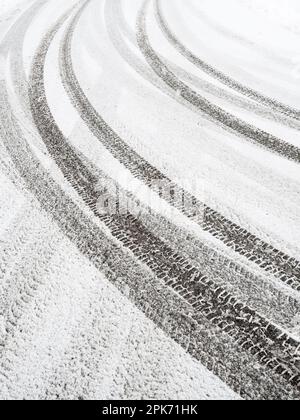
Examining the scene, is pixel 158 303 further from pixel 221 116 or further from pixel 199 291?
pixel 221 116

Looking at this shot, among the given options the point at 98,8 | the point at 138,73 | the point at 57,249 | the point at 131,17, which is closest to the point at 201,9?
the point at 131,17

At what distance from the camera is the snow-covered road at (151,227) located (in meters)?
1.96

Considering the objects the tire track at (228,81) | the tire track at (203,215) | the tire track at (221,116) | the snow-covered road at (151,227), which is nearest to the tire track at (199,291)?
the snow-covered road at (151,227)

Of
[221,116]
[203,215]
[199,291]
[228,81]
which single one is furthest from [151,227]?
[228,81]

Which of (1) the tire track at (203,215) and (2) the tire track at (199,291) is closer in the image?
(2) the tire track at (199,291)

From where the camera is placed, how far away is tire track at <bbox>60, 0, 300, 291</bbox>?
2.42m

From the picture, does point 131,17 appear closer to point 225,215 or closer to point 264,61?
point 264,61

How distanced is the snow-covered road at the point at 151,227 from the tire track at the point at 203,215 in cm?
1

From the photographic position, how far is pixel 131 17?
744 cm

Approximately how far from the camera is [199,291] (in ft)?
7.43

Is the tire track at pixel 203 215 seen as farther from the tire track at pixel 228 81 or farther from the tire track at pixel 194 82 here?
the tire track at pixel 228 81

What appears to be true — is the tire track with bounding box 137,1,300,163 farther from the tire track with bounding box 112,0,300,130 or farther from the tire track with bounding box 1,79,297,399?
the tire track with bounding box 1,79,297,399

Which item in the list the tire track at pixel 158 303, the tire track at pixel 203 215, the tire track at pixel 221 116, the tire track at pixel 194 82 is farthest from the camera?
the tire track at pixel 194 82

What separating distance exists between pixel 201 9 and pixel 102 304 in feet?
24.0
